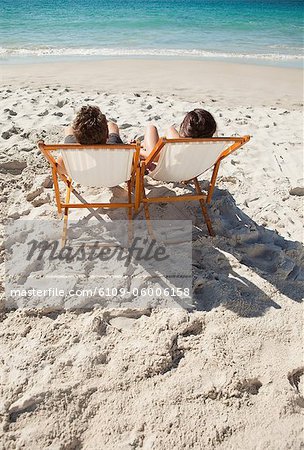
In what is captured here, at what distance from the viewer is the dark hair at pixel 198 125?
9.64 ft

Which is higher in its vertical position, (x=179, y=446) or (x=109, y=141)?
(x=109, y=141)

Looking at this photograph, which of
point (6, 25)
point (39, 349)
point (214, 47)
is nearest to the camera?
point (39, 349)

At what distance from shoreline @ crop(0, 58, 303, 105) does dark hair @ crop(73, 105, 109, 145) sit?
4756 millimetres

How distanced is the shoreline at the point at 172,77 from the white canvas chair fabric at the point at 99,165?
471 cm

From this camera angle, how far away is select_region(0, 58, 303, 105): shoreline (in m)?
7.55

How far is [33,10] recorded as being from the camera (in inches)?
808

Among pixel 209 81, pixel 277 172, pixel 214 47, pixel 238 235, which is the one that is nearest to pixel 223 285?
pixel 238 235

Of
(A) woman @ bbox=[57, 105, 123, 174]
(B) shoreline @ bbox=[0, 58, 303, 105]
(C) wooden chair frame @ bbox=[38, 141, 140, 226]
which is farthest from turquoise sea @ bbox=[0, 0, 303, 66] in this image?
(A) woman @ bbox=[57, 105, 123, 174]

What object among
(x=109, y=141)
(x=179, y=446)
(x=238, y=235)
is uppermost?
(x=109, y=141)

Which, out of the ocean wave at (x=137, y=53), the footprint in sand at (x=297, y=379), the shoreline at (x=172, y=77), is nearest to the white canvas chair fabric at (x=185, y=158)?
the footprint in sand at (x=297, y=379)

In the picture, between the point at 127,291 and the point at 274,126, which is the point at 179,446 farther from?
the point at 274,126

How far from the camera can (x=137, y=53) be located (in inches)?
470

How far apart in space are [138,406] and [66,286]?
99cm

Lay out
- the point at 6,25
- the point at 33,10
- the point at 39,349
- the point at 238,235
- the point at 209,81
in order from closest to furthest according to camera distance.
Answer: the point at 39,349 → the point at 238,235 → the point at 209,81 → the point at 6,25 → the point at 33,10
